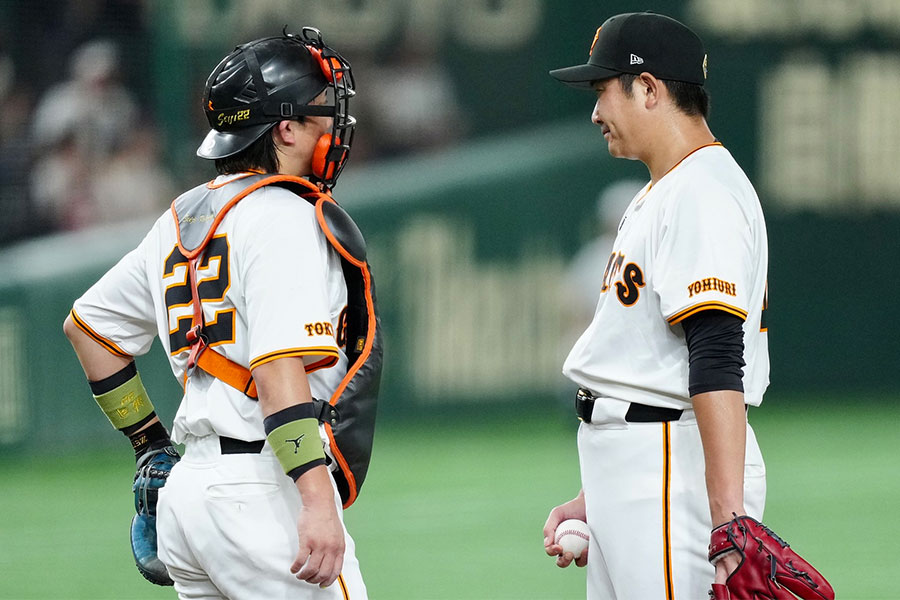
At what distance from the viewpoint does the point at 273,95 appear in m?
2.88

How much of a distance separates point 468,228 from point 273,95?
24.8 feet

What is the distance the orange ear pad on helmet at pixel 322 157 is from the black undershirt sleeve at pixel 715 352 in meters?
0.88

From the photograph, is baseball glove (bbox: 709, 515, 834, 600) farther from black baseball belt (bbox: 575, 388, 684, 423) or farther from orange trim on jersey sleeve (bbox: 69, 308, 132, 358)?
orange trim on jersey sleeve (bbox: 69, 308, 132, 358)

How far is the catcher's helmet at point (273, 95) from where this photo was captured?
2885mm

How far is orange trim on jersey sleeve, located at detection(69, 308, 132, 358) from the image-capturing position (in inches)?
123

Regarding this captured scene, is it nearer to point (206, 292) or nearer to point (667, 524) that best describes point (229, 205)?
point (206, 292)

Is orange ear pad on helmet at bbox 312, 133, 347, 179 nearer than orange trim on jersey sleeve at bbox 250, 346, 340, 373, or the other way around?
orange trim on jersey sleeve at bbox 250, 346, 340, 373

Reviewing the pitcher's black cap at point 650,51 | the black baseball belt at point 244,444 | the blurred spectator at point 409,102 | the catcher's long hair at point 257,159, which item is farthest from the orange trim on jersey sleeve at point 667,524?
the blurred spectator at point 409,102

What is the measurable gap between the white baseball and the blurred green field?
2.53 metres

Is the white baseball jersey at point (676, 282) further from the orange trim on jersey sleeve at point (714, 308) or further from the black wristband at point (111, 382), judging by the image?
the black wristband at point (111, 382)

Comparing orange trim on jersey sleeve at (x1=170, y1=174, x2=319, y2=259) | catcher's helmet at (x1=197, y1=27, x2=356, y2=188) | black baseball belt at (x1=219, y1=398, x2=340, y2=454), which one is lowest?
black baseball belt at (x1=219, y1=398, x2=340, y2=454)

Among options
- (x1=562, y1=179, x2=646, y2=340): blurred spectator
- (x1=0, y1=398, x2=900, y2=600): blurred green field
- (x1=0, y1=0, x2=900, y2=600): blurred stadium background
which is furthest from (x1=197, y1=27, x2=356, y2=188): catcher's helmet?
(x1=562, y1=179, x2=646, y2=340): blurred spectator

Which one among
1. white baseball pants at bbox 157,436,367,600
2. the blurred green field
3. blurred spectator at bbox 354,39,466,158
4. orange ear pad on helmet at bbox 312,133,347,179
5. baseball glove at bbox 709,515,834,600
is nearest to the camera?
baseball glove at bbox 709,515,834,600

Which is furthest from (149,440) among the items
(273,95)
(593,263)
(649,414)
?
(593,263)
